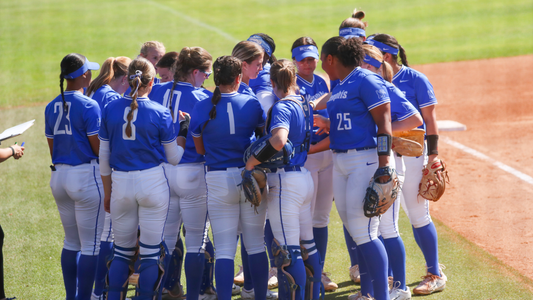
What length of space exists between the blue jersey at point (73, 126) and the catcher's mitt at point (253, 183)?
1176mm

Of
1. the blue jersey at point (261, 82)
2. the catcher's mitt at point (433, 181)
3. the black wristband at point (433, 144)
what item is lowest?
the catcher's mitt at point (433, 181)

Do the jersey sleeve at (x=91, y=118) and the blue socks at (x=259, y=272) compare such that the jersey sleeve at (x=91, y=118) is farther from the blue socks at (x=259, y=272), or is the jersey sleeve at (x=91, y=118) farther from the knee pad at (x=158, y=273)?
the blue socks at (x=259, y=272)

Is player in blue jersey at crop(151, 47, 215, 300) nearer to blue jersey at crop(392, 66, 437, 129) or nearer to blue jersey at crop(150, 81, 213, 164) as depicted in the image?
blue jersey at crop(150, 81, 213, 164)

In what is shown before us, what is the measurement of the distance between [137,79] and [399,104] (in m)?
1.86

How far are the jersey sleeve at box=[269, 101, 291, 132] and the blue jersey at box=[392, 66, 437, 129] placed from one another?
1.34 metres

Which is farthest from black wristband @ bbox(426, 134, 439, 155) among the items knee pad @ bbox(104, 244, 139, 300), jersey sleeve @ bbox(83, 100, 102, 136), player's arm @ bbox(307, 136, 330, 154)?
jersey sleeve @ bbox(83, 100, 102, 136)

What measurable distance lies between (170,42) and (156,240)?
1542 cm

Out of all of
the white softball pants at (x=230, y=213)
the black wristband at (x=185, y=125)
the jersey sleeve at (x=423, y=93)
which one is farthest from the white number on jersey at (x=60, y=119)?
the jersey sleeve at (x=423, y=93)

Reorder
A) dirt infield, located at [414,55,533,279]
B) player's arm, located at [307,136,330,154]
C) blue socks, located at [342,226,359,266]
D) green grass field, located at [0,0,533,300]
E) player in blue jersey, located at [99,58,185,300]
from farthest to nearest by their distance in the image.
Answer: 1. dirt infield, located at [414,55,533,279]
2. green grass field, located at [0,0,533,300]
3. blue socks, located at [342,226,359,266]
4. player's arm, located at [307,136,330,154]
5. player in blue jersey, located at [99,58,185,300]

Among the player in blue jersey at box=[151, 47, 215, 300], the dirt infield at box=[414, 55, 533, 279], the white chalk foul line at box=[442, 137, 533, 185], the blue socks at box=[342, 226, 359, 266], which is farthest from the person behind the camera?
the white chalk foul line at box=[442, 137, 533, 185]

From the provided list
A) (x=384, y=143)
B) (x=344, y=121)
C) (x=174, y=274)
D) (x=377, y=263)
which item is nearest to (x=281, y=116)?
(x=344, y=121)

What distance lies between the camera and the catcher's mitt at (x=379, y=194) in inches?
134

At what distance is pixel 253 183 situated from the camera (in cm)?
335

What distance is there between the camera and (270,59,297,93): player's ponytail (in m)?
3.59
